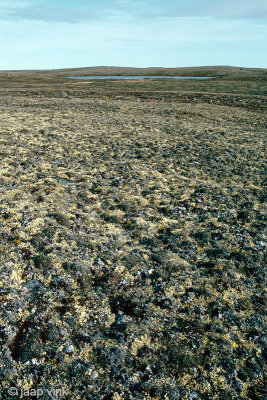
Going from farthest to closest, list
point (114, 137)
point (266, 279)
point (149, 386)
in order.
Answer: point (114, 137) → point (266, 279) → point (149, 386)

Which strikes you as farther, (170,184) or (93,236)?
(170,184)

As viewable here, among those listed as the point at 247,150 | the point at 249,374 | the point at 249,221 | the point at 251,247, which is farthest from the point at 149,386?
the point at 247,150

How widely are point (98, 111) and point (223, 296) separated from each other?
2423 centimetres

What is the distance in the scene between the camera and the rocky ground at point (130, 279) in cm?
410

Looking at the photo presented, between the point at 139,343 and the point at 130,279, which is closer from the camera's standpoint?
the point at 139,343

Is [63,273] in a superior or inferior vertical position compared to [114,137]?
inferior

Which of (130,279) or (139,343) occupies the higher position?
(130,279)

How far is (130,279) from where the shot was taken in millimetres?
5859

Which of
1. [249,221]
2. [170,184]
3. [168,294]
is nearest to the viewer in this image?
[168,294]

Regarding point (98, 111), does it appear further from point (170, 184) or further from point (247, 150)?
point (170, 184)

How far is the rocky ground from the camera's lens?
410 centimetres

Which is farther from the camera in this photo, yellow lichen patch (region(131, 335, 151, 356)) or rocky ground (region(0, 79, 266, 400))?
yellow lichen patch (region(131, 335, 151, 356))

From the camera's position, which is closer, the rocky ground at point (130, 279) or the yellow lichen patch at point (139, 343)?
the rocky ground at point (130, 279)

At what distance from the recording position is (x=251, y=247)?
710cm
